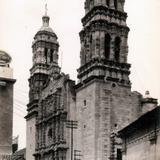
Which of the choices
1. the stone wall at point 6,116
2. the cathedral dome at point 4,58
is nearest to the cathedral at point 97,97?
the stone wall at point 6,116

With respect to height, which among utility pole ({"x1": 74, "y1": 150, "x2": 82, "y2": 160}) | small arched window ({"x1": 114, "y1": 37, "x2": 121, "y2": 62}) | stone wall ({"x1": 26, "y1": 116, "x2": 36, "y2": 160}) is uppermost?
small arched window ({"x1": 114, "y1": 37, "x2": 121, "y2": 62})

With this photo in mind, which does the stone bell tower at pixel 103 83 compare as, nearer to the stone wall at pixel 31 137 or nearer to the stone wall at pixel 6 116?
the stone wall at pixel 31 137

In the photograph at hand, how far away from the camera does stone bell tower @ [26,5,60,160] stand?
51875mm

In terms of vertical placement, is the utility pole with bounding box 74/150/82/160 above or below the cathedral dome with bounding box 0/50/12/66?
below

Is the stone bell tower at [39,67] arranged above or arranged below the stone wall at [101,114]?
above

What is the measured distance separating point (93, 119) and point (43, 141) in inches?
428

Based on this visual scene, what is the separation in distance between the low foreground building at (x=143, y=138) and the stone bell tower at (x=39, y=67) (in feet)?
80.7

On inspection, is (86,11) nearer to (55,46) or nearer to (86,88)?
(86,88)

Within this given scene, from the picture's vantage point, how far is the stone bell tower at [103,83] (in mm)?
39125

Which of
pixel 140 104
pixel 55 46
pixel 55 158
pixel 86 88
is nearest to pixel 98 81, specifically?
pixel 86 88

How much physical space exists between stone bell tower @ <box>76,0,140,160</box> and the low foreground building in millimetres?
10923

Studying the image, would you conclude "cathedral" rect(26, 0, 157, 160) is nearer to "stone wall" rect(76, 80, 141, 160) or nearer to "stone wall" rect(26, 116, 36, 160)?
"stone wall" rect(76, 80, 141, 160)

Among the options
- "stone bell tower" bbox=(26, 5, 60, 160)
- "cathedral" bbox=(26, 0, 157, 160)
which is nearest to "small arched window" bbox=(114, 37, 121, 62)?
"cathedral" bbox=(26, 0, 157, 160)

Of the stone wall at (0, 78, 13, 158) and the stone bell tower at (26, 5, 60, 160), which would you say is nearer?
the stone wall at (0, 78, 13, 158)
